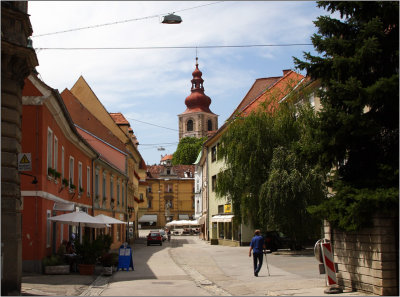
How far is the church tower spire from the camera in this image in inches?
5620

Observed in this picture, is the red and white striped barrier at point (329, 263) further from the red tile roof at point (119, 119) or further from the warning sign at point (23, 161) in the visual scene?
the red tile roof at point (119, 119)

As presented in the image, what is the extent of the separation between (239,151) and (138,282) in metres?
14.0

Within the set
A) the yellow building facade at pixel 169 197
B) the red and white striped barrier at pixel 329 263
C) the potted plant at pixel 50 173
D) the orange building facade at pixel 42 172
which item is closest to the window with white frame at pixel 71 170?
the orange building facade at pixel 42 172

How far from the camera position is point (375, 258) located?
36.8 feet

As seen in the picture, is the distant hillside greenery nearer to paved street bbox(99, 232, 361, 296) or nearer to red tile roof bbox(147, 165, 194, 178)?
red tile roof bbox(147, 165, 194, 178)

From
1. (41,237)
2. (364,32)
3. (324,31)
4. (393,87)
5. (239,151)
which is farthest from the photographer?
(239,151)

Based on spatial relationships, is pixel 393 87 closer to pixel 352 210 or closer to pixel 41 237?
pixel 352 210

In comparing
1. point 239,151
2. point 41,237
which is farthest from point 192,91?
point 41,237

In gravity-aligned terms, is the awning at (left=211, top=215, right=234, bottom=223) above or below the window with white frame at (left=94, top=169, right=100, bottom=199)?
below

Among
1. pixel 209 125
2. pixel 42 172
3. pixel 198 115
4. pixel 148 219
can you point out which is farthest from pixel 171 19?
pixel 209 125

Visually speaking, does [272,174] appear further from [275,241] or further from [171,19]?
[171,19]

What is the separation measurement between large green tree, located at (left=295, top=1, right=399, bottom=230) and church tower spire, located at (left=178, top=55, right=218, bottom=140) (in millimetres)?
128170

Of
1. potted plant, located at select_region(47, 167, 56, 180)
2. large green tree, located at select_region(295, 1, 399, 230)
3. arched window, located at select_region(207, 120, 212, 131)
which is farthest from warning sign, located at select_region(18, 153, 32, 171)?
arched window, located at select_region(207, 120, 212, 131)

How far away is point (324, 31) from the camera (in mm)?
12617
